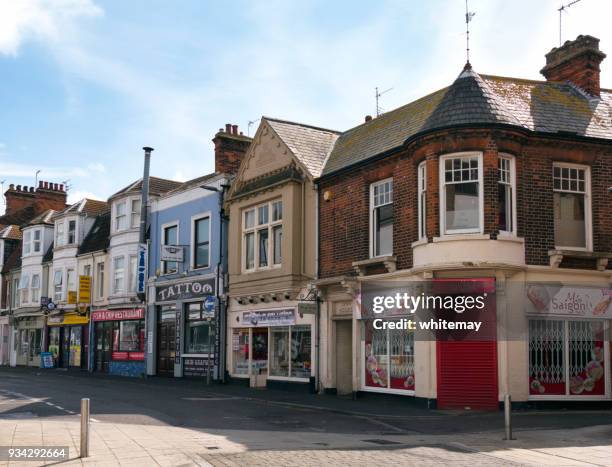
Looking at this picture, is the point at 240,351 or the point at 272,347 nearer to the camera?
the point at 272,347

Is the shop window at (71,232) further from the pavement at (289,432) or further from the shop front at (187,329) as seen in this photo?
the pavement at (289,432)

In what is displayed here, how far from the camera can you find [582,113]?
1984 centimetres

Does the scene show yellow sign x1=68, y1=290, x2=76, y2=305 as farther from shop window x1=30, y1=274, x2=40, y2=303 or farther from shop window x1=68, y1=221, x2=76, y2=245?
shop window x1=30, y1=274, x2=40, y2=303

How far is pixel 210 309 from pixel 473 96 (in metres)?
12.2

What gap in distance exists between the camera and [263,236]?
82.7 feet

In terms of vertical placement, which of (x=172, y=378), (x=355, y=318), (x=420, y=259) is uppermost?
(x=420, y=259)

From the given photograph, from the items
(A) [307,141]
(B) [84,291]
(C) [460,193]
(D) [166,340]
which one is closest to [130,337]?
(D) [166,340]

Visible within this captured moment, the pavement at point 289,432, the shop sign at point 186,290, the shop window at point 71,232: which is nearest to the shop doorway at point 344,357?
the pavement at point 289,432

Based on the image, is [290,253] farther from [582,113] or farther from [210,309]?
[582,113]

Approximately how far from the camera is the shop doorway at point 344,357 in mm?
22000

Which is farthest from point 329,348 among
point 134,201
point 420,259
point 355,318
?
point 134,201

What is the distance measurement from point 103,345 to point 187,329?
9123 mm
